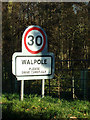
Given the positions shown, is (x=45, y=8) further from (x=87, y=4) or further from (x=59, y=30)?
(x=87, y=4)

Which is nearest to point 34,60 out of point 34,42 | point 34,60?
point 34,60

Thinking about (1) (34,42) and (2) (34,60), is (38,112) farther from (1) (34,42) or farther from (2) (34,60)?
(1) (34,42)

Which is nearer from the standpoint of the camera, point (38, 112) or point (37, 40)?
point (37, 40)

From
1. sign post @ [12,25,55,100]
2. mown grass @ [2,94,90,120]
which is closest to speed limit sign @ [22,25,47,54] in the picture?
sign post @ [12,25,55,100]

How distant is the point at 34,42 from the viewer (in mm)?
5176

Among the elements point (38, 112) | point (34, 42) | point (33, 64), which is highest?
point (34, 42)

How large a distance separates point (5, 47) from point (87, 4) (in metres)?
5.43

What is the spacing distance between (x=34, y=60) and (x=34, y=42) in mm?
388

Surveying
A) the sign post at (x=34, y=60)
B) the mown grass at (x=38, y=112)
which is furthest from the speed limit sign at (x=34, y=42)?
the mown grass at (x=38, y=112)

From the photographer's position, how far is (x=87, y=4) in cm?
1420

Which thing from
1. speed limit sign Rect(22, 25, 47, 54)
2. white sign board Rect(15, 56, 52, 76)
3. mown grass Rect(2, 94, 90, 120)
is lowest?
mown grass Rect(2, 94, 90, 120)

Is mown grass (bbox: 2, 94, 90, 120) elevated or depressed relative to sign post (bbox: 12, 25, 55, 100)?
depressed

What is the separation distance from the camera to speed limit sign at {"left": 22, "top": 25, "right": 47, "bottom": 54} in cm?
520

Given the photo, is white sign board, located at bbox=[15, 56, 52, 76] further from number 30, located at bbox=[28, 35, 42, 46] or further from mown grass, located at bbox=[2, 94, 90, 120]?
mown grass, located at bbox=[2, 94, 90, 120]
